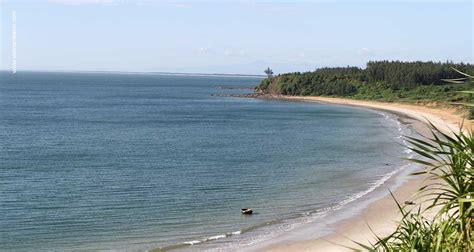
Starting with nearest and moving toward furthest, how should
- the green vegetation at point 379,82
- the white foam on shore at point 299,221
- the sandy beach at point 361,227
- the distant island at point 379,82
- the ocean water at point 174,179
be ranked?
1. the sandy beach at point 361,227
2. the white foam on shore at point 299,221
3. the ocean water at point 174,179
4. the distant island at point 379,82
5. the green vegetation at point 379,82

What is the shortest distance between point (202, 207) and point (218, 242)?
5.93m

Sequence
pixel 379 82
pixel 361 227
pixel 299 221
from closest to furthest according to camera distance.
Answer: pixel 361 227 → pixel 299 221 → pixel 379 82

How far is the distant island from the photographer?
120m

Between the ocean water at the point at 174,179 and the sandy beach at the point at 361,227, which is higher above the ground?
the sandy beach at the point at 361,227

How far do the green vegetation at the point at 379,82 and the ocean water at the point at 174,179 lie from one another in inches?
1902

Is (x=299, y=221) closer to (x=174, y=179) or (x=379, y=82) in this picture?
(x=174, y=179)

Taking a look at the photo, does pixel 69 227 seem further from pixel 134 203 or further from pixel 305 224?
pixel 305 224

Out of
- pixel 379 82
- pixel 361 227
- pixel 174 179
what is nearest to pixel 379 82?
pixel 379 82

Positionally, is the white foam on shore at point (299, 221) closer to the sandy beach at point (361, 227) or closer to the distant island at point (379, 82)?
the sandy beach at point (361, 227)

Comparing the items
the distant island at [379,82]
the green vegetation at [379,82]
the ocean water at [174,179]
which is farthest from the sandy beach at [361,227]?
the green vegetation at [379,82]

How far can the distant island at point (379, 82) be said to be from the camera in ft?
395

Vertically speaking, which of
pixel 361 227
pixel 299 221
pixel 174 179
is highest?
pixel 361 227

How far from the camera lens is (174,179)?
Result: 125 ft

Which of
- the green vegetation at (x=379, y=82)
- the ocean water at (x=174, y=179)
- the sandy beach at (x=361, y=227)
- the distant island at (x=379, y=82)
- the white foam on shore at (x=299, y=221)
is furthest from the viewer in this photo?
the green vegetation at (x=379, y=82)
